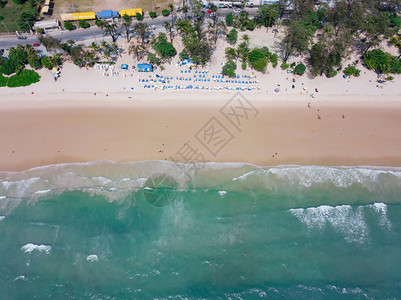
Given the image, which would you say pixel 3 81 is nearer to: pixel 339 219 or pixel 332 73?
pixel 339 219

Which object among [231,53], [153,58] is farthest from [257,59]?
[153,58]

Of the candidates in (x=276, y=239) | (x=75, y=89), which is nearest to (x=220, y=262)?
(x=276, y=239)

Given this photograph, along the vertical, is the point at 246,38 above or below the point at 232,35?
below

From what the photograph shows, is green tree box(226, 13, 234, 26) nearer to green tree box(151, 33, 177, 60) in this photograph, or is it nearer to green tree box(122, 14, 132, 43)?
green tree box(151, 33, 177, 60)

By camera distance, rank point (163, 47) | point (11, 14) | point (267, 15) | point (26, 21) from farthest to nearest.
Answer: point (11, 14) < point (267, 15) < point (26, 21) < point (163, 47)

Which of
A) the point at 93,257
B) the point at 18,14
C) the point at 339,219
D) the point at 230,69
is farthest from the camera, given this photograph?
the point at 18,14

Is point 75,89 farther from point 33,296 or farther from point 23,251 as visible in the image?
point 33,296

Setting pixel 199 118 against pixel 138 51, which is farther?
pixel 138 51

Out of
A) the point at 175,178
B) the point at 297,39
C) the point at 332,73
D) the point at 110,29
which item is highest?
the point at 110,29
